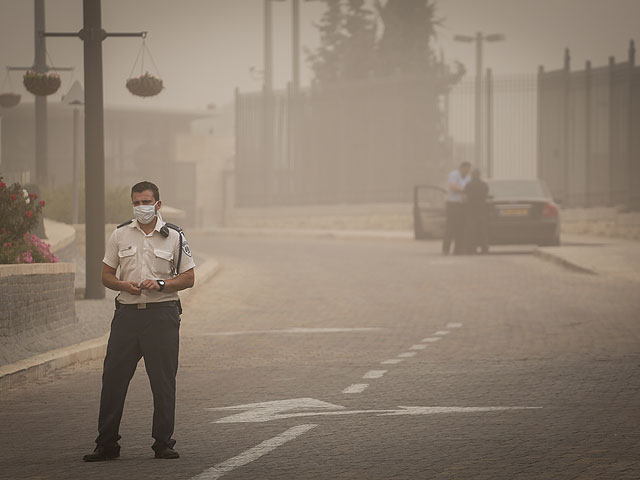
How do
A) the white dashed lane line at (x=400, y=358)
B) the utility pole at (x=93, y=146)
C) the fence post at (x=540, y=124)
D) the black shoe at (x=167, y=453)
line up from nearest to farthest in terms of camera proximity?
A: the black shoe at (x=167, y=453) < the white dashed lane line at (x=400, y=358) < the utility pole at (x=93, y=146) < the fence post at (x=540, y=124)

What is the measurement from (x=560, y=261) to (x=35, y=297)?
46.7ft

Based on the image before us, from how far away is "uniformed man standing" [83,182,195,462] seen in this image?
7.82m

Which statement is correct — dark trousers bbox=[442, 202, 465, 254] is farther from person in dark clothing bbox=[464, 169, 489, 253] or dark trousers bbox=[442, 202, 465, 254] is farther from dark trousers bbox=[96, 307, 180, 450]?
dark trousers bbox=[96, 307, 180, 450]

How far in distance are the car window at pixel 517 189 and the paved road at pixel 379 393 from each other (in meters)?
9.87

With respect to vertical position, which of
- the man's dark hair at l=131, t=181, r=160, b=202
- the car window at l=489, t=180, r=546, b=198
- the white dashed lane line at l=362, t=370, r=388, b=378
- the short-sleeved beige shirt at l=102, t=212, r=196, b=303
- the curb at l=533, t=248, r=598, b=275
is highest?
the car window at l=489, t=180, r=546, b=198

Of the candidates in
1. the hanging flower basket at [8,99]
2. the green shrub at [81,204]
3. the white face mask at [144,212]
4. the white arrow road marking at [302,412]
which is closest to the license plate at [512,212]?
the green shrub at [81,204]

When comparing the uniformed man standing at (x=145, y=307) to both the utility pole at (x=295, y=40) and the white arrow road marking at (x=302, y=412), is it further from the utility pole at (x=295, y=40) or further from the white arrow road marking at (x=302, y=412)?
the utility pole at (x=295, y=40)

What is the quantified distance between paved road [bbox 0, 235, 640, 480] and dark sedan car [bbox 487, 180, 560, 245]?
861cm

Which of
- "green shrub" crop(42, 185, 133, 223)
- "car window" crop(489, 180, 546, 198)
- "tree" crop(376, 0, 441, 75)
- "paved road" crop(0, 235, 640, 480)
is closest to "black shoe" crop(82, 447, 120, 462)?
"paved road" crop(0, 235, 640, 480)

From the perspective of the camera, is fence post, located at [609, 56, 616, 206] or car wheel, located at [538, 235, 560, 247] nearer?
car wheel, located at [538, 235, 560, 247]

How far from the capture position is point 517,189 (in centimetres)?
3017

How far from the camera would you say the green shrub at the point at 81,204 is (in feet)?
81.4

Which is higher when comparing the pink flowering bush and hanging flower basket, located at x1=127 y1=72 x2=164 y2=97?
hanging flower basket, located at x1=127 y1=72 x2=164 y2=97

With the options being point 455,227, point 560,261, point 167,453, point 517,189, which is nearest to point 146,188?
point 167,453
